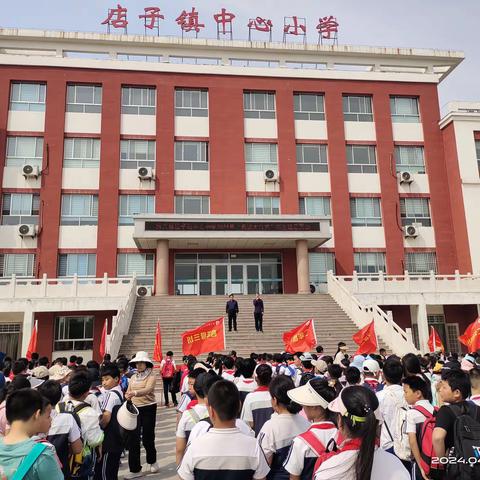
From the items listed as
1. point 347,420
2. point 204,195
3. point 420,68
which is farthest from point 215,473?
point 420,68

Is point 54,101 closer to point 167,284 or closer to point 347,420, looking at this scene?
point 167,284

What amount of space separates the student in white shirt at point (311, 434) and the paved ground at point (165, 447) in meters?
4.12

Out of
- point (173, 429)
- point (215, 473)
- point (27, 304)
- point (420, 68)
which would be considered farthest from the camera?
point (420, 68)

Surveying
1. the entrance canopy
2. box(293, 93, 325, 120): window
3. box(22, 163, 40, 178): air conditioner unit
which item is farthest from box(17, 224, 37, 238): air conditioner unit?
box(293, 93, 325, 120): window

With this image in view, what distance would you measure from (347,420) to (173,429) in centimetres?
824

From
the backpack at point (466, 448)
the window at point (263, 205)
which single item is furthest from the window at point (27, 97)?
the backpack at point (466, 448)

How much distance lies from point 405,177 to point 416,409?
2558 centimetres

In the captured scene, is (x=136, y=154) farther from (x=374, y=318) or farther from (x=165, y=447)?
(x=165, y=447)

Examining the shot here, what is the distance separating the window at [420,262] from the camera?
26922 mm

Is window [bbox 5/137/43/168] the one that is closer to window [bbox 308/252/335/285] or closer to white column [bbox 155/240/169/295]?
white column [bbox 155/240/169/295]

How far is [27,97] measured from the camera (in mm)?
26406

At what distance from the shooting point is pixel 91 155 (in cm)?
2641

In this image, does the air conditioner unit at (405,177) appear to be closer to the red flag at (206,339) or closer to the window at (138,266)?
the window at (138,266)

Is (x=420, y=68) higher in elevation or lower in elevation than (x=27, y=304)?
higher
